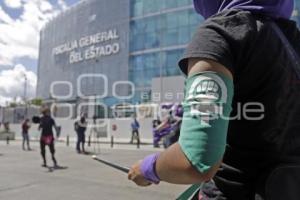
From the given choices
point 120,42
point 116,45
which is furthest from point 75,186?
point 116,45

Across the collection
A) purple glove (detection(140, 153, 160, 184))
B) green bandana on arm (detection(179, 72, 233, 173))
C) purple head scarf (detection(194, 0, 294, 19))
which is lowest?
purple glove (detection(140, 153, 160, 184))

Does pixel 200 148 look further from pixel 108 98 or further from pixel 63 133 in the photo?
pixel 108 98

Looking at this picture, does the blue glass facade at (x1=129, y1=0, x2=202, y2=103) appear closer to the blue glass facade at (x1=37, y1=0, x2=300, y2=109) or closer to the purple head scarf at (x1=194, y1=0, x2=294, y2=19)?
the blue glass facade at (x1=37, y1=0, x2=300, y2=109)

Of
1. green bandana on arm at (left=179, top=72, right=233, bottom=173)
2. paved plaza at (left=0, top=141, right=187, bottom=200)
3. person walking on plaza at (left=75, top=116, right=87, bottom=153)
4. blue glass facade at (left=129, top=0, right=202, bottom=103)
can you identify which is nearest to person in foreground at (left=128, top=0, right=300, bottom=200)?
green bandana on arm at (left=179, top=72, right=233, bottom=173)

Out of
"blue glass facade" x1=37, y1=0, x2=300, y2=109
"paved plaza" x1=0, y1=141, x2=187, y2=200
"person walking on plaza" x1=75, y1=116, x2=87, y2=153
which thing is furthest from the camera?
"blue glass facade" x1=37, y1=0, x2=300, y2=109

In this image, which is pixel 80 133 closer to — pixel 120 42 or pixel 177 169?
pixel 177 169

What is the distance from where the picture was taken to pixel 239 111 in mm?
1420

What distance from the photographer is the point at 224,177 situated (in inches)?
55.9

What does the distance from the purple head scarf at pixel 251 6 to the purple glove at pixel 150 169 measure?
550mm

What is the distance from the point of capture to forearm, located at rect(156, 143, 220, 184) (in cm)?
125

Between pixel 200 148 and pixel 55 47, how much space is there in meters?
71.7

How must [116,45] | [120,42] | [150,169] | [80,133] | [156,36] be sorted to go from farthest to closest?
[116,45] < [120,42] < [156,36] < [80,133] < [150,169]

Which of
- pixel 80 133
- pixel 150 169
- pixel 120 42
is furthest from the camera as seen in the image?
pixel 120 42

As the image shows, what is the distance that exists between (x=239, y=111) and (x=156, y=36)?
48733 mm
